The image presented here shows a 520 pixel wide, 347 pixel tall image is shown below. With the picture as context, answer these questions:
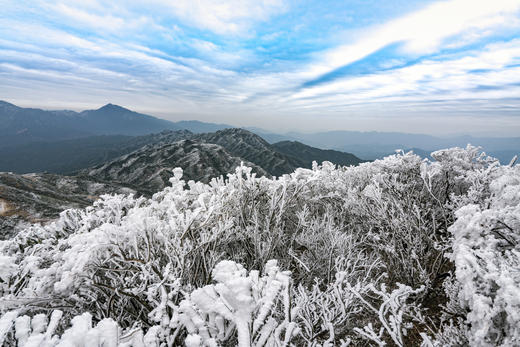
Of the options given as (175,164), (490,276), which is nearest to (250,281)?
(490,276)

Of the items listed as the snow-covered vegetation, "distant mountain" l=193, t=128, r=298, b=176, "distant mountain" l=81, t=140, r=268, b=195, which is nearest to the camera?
the snow-covered vegetation

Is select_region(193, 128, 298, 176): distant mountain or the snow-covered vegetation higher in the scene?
the snow-covered vegetation

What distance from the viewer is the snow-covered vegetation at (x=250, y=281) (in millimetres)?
2176

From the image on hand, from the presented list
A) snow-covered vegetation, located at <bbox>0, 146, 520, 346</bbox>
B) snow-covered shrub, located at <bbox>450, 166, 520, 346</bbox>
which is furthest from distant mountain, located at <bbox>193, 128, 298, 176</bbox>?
snow-covered shrub, located at <bbox>450, 166, 520, 346</bbox>

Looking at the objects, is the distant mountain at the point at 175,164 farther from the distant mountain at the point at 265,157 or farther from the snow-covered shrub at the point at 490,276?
the snow-covered shrub at the point at 490,276

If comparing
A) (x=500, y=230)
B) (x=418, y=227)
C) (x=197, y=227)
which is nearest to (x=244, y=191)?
(x=197, y=227)

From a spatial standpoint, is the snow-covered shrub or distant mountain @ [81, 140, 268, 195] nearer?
the snow-covered shrub

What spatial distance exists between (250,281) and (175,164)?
367 feet

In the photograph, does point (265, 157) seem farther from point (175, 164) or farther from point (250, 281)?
point (250, 281)

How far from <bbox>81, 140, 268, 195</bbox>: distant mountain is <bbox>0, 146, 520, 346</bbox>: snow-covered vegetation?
86526 mm

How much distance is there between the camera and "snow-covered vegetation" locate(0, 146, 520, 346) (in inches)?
85.7

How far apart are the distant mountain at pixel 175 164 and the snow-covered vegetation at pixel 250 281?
8653cm

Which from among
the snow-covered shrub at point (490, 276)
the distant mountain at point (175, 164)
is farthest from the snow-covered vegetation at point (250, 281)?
the distant mountain at point (175, 164)

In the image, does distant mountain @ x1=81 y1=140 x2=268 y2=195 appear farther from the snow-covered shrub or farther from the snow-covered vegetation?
the snow-covered shrub
